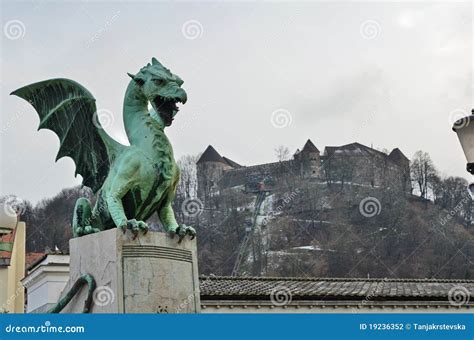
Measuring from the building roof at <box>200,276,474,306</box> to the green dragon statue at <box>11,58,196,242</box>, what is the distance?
13160mm

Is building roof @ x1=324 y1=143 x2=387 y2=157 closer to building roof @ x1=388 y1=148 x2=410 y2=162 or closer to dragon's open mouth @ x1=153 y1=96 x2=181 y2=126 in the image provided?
building roof @ x1=388 y1=148 x2=410 y2=162

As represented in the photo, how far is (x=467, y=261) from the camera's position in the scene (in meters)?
54.8

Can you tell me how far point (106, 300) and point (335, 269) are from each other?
163 feet

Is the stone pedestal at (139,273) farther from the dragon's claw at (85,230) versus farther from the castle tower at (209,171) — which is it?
the castle tower at (209,171)

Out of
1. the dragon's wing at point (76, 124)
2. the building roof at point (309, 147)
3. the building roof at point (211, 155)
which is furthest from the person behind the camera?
the building roof at point (211, 155)

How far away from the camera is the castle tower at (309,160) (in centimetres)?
8544

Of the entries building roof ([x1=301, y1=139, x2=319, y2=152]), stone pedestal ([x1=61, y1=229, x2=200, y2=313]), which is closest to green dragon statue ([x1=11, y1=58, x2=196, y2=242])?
stone pedestal ([x1=61, y1=229, x2=200, y2=313])

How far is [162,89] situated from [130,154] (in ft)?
2.30

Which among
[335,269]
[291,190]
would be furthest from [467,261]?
[291,190]

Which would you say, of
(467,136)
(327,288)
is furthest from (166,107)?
(327,288)

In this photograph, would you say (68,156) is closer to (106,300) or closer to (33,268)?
(106,300)

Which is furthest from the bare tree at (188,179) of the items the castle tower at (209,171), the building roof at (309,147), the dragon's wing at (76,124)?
the dragon's wing at (76,124)

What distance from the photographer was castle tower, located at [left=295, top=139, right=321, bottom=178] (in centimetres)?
8544

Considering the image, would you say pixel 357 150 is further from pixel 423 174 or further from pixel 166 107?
pixel 166 107
